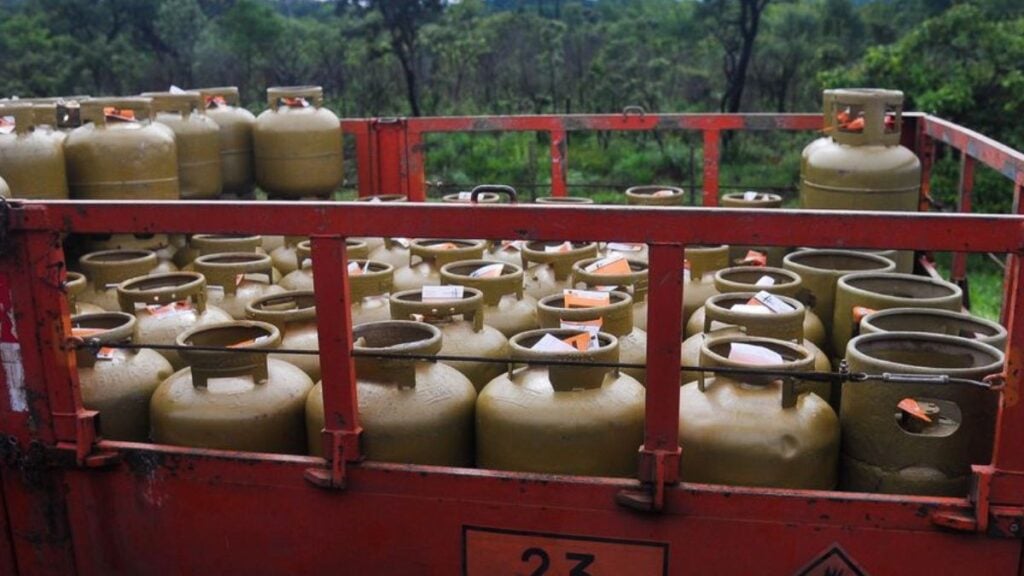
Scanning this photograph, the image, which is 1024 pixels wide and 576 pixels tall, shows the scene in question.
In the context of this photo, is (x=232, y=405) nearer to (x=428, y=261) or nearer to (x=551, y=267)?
(x=428, y=261)

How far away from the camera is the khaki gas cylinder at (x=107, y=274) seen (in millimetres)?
4223

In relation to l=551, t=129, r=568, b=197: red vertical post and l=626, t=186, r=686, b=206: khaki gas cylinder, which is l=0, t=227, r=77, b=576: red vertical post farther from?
l=551, t=129, r=568, b=197: red vertical post

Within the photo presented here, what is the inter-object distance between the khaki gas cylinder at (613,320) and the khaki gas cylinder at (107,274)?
1.93 m

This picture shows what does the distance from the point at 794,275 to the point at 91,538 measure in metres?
2.56

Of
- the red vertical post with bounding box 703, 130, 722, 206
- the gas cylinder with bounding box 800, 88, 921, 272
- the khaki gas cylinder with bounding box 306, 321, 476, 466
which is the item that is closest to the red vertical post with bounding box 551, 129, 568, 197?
the red vertical post with bounding box 703, 130, 722, 206

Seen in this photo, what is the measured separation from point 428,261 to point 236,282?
2.71 feet

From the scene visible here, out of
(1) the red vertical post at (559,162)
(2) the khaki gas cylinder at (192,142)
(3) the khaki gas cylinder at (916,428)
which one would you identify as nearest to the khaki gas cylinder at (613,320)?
(3) the khaki gas cylinder at (916,428)

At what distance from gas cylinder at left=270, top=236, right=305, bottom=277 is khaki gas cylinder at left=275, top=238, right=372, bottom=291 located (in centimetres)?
8

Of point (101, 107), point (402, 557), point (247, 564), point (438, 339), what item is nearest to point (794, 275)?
point (438, 339)

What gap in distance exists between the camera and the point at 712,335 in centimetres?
320

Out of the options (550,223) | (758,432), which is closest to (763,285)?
(758,432)

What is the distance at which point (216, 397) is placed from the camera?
296cm

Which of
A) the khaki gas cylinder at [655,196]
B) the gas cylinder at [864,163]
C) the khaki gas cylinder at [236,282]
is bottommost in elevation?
the khaki gas cylinder at [236,282]

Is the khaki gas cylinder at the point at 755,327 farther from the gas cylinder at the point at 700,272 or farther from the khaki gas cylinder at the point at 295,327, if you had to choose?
the khaki gas cylinder at the point at 295,327
